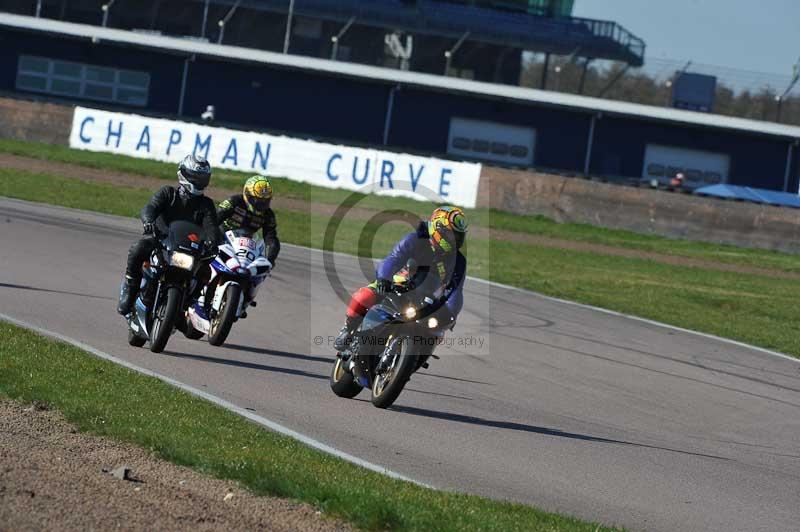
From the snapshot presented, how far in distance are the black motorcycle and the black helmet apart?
0.33 m

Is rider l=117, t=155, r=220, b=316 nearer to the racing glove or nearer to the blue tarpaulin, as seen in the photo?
the racing glove

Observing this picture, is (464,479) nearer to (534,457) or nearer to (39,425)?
(534,457)

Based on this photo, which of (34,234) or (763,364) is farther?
→ (34,234)

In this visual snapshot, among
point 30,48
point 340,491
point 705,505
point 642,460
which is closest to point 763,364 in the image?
point 642,460

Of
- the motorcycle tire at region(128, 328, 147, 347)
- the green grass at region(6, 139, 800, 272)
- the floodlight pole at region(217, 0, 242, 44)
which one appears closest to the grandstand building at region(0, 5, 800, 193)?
the floodlight pole at region(217, 0, 242, 44)

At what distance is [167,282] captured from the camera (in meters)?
11.0

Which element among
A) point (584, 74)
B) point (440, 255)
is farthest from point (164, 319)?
point (584, 74)

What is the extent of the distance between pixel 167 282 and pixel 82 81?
1560 inches

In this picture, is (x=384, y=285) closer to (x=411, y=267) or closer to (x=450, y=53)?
(x=411, y=267)

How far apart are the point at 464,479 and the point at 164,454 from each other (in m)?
1.88

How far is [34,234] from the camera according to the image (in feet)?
61.3

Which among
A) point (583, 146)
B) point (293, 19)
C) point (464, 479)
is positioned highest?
point (293, 19)

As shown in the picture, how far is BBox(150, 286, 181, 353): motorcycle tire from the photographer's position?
35.2ft

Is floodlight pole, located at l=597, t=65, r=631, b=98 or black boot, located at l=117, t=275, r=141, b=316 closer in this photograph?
black boot, located at l=117, t=275, r=141, b=316
